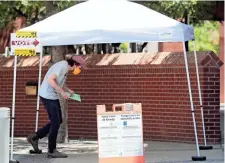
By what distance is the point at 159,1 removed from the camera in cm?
1580

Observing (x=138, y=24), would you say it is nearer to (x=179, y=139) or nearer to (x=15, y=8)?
(x=179, y=139)

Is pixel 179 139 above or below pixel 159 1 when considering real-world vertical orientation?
below

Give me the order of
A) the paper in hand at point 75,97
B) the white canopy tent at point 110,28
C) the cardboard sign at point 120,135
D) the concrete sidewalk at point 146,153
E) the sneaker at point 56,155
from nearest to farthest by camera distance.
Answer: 1. the cardboard sign at point 120,135
2. the white canopy tent at point 110,28
3. the paper in hand at point 75,97
4. the concrete sidewalk at point 146,153
5. the sneaker at point 56,155

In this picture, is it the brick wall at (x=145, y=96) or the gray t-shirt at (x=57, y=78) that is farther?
the brick wall at (x=145, y=96)

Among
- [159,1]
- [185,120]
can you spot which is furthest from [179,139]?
[159,1]

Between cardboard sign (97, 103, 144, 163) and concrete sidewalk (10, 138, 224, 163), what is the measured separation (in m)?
1.33

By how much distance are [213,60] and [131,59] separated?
190 cm

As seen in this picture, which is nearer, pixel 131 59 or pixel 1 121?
pixel 1 121

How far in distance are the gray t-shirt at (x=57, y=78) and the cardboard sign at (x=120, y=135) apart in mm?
1566

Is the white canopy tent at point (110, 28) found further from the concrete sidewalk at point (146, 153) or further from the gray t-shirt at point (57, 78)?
the concrete sidewalk at point (146, 153)

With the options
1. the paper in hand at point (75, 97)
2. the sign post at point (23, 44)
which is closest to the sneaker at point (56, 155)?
the sign post at point (23, 44)

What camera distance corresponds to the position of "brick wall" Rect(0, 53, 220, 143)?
12352 millimetres

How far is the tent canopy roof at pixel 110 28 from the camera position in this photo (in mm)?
10039

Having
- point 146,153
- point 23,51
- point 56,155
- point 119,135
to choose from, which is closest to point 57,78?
point 23,51
